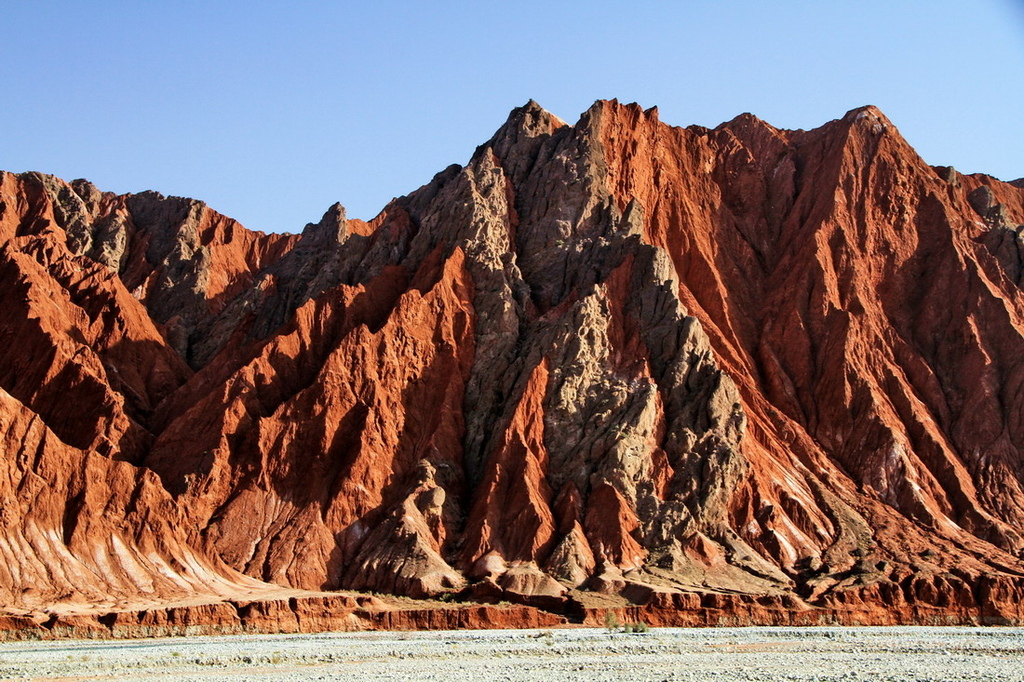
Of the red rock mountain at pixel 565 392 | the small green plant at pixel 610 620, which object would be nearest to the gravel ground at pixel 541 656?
the small green plant at pixel 610 620

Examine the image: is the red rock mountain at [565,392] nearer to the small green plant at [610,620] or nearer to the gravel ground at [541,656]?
the small green plant at [610,620]

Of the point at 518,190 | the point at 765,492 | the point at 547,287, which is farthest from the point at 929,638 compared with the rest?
the point at 518,190

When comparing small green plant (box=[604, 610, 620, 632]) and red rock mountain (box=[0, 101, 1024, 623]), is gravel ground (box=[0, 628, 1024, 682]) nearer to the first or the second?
small green plant (box=[604, 610, 620, 632])

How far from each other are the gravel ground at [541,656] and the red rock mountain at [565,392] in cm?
1184

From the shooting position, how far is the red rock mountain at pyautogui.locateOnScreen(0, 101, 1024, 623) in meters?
76.1

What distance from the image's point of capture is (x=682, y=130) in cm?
11856

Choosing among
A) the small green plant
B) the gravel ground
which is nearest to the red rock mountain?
the small green plant

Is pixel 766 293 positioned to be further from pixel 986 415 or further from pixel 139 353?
pixel 139 353

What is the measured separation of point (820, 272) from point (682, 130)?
2052cm

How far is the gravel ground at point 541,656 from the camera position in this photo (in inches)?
1763

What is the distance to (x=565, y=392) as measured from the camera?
87.1 m

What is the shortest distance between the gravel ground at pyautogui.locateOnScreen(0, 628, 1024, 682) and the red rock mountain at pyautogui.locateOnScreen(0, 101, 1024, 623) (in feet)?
38.9

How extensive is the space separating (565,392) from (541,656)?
3680cm

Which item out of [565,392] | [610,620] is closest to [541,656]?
[610,620]
